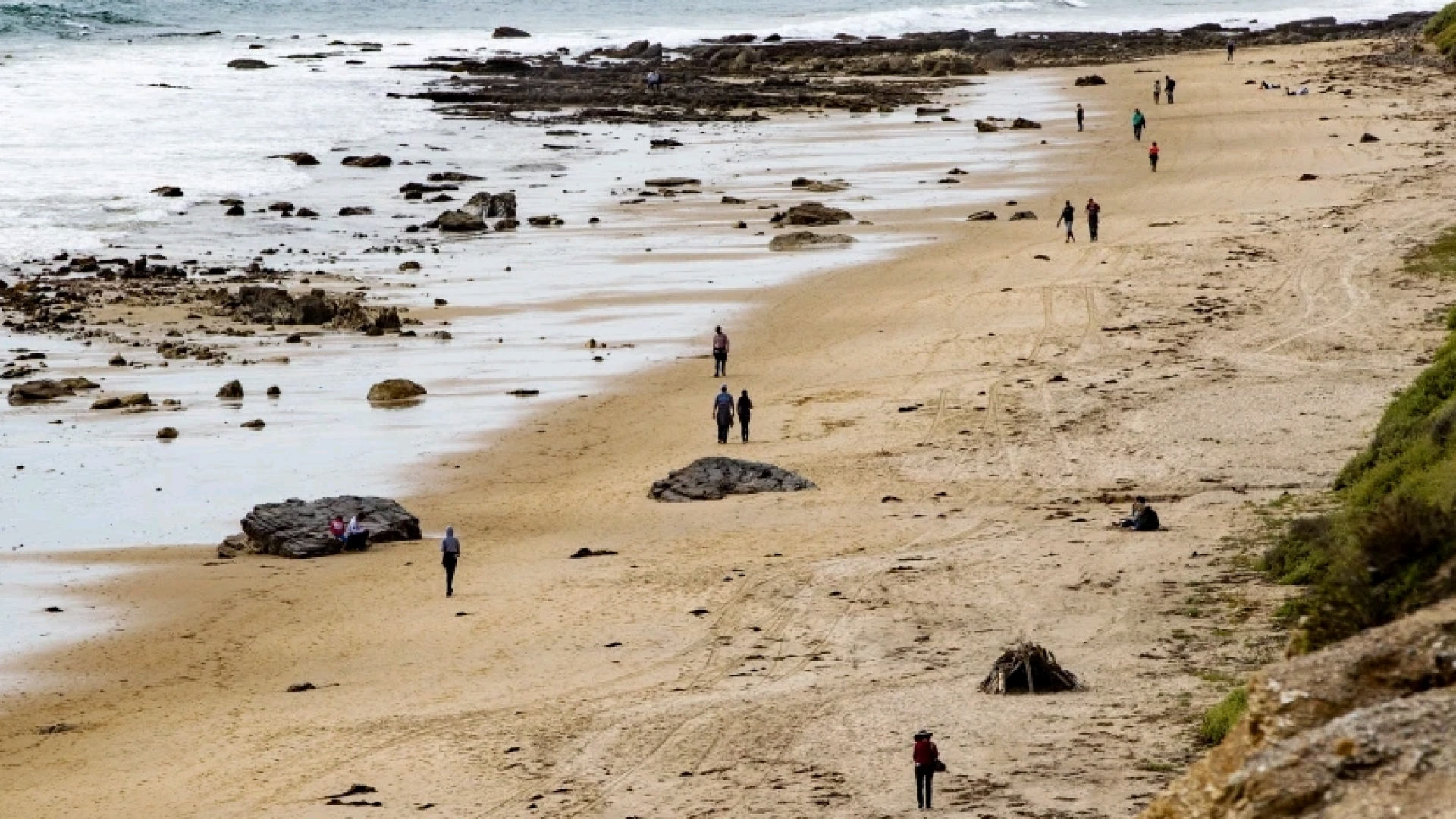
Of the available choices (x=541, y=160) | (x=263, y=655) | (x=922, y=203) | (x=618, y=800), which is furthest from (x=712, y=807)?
(x=541, y=160)

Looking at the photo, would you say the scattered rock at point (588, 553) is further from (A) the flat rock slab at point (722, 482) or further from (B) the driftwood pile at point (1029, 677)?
(B) the driftwood pile at point (1029, 677)

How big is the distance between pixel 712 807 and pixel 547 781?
1521 mm

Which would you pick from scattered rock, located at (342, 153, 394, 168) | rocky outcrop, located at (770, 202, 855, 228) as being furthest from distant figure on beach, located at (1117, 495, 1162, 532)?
scattered rock, located at (342, 153, 394, 168)

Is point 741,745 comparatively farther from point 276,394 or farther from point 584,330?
point 584,330

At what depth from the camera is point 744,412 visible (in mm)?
25641

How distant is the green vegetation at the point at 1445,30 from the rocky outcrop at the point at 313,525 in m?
54.4

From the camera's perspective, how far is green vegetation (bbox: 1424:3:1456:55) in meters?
68.9

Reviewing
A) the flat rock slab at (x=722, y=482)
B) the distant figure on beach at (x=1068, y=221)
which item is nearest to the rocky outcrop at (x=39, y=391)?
the flat rock slab at (x=722, y=482)

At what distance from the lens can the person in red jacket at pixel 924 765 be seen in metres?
12.4

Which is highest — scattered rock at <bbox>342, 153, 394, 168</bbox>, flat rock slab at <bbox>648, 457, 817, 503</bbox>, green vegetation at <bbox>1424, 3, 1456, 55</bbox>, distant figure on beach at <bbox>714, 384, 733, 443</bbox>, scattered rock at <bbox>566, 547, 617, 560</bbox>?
green vegetation at <bbox>1424, 3, 1456, 55</bbox>

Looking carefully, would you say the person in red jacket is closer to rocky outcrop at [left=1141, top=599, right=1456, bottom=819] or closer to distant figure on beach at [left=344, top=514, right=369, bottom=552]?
rocky outcrop at [left=1141, top=599, right=1456, bottom=819]

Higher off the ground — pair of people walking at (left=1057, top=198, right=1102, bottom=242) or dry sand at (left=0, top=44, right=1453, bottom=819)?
pair of people walking at (left=1057, top=198, right=1102, bottom=242)

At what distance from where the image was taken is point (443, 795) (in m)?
14.0

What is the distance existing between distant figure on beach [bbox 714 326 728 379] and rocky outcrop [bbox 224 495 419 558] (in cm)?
749
